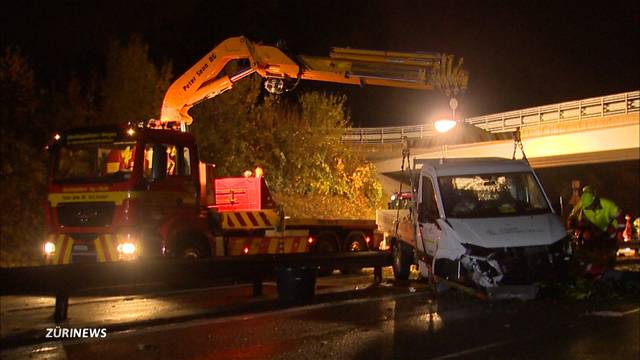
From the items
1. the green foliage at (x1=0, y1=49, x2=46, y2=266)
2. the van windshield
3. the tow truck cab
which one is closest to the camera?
the van windshield

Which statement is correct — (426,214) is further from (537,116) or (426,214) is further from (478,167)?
(537,116)

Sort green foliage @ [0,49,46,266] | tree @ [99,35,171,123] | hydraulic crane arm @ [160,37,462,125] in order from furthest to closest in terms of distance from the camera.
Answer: tree @ [99,35,171,123] → green foliage @ [0,49,46,266] → hydraulic crane arm @ [160,37,462,125]

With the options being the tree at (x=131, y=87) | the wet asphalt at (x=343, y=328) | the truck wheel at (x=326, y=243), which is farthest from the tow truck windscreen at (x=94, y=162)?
the tree at (x=131, y=87)

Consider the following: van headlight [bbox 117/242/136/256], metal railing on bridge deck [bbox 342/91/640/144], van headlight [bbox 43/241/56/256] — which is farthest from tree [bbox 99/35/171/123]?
van headlight [bbox 117/242/136/256]

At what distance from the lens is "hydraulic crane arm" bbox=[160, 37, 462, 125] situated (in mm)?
14898

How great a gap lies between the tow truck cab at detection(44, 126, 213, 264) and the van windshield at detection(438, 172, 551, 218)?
504 centimetres

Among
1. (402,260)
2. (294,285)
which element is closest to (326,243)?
(402,260)

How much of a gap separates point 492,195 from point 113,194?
259 inches

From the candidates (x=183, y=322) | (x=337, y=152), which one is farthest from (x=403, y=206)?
(x=337, y=152)

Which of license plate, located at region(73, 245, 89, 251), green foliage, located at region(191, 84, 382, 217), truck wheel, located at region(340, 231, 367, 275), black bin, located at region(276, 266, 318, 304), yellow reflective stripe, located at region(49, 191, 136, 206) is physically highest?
green foliage, located at region(191, 84, 382, 217)

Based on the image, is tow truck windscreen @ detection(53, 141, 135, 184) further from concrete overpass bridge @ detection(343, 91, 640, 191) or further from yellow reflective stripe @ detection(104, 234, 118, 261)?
concrete overpass bridge @ detection(343, 91, 640, 191)

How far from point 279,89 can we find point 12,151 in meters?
9.92

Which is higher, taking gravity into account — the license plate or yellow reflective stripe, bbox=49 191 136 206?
yellow reflective stripe, bbox=49 191 136 206

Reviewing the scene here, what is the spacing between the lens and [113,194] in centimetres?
1281
